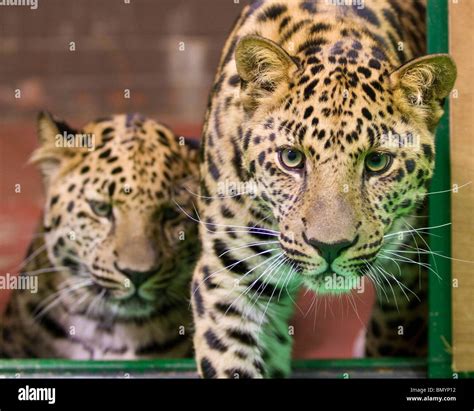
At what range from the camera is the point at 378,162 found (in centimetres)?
614

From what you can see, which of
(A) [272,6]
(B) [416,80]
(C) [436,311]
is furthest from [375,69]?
(C) [436,311]

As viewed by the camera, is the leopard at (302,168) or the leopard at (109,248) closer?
the leopard at (302,168)

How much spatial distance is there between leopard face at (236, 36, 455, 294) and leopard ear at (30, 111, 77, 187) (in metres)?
1.63

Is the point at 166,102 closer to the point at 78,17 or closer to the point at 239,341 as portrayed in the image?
the point at 78,17

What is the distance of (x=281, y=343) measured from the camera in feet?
21.8

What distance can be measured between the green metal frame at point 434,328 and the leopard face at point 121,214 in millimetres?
459
